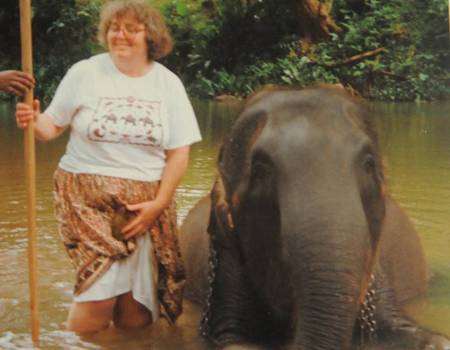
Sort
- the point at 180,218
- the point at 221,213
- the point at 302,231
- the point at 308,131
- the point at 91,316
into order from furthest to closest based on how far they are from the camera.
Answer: the point at 180,218 < the point at 91,316 < the point at 221,213 < the point at 308,131 < the point at 302,231

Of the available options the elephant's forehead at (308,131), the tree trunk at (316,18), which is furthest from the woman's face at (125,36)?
the tree trunk at (316,18)

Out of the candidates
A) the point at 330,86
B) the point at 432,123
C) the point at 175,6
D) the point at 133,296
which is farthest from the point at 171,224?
the point at 175,6

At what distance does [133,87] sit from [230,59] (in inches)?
1070

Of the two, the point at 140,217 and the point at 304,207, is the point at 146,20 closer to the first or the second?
the point at 140,217

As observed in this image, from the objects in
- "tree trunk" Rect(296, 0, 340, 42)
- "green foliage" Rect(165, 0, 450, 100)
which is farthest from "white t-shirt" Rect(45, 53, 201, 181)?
"tree trunk" Rect(296, 0, 340, 42)

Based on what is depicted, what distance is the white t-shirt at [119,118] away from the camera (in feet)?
14.4

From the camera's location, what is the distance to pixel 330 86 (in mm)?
3998

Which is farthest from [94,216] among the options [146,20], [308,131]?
[308,131]

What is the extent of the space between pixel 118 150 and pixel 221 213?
0.70m

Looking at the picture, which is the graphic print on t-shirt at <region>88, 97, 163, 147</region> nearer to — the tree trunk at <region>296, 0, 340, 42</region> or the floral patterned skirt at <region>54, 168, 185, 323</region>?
the floral patterned skirt at <region>54, 168, 185, 323</region>

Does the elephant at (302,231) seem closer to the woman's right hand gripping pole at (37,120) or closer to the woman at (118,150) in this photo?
the woman at (118,150)

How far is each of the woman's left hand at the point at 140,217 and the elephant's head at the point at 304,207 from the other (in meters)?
0.33

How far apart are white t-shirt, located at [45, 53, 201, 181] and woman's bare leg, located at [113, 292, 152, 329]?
28.9 inches

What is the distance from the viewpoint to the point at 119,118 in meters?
4.37
